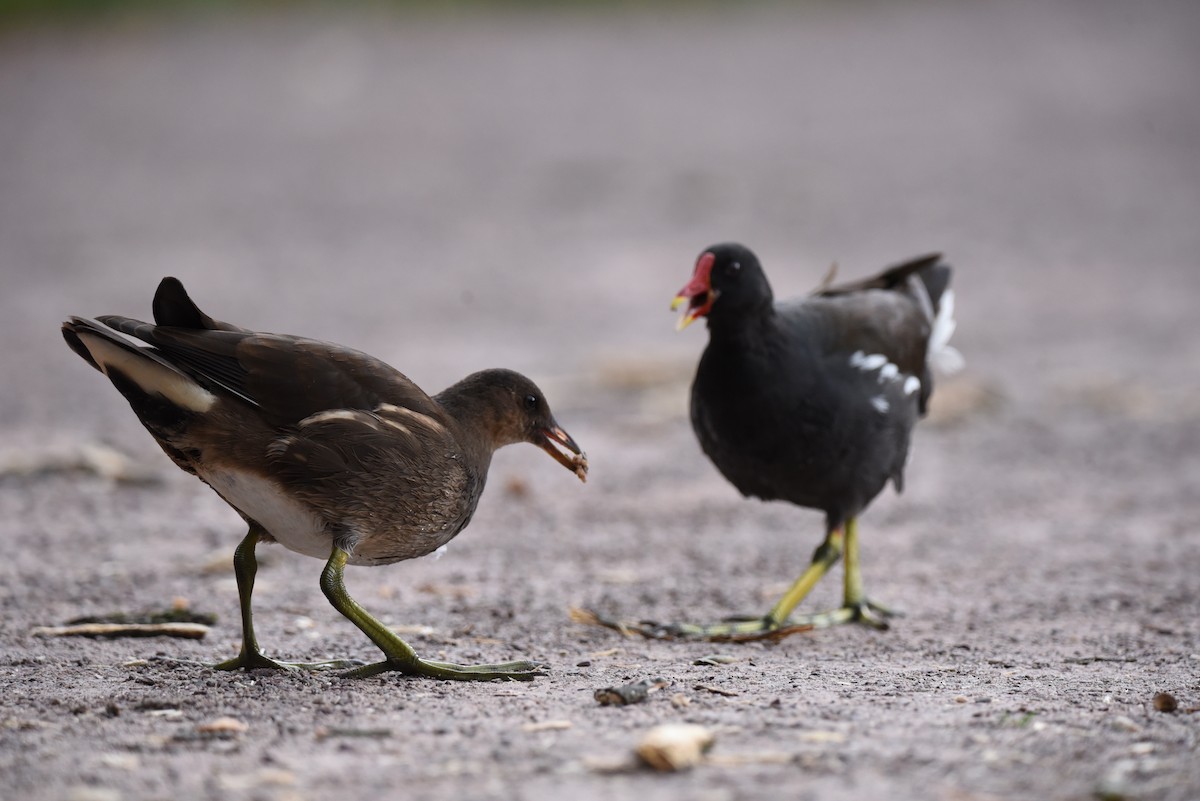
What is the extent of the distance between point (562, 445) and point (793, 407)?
43.6 inches

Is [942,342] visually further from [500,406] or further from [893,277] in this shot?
[500,406]

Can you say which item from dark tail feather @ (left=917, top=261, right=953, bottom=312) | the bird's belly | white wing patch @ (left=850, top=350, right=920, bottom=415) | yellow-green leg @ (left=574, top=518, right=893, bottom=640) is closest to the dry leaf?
the bird's belly

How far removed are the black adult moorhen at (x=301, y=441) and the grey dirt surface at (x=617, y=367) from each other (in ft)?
1.18

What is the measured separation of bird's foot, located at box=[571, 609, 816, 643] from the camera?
15.8 ft

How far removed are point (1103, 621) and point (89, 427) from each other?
5416 millimetres

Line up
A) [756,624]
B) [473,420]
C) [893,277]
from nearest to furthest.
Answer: [473,420] → [756,624] → [893,277]

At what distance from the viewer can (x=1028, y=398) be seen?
29.8 feet

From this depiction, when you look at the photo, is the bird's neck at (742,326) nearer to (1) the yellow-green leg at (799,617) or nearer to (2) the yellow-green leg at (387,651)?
(1) the yellow-green leg at (799,617)

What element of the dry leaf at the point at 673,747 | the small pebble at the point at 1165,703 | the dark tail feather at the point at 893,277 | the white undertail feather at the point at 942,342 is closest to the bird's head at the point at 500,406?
the dry leaf at the point at 673,747

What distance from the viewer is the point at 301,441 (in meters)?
3.83

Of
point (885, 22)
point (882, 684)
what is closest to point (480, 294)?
point (882, 684)

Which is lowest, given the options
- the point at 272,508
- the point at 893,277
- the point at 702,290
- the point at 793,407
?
the point at 272,508

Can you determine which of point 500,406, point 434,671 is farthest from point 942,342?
point 434,671

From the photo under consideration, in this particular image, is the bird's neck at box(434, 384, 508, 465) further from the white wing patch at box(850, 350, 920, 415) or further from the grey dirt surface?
the white wing patch at box(850, 350, 920, 415)
